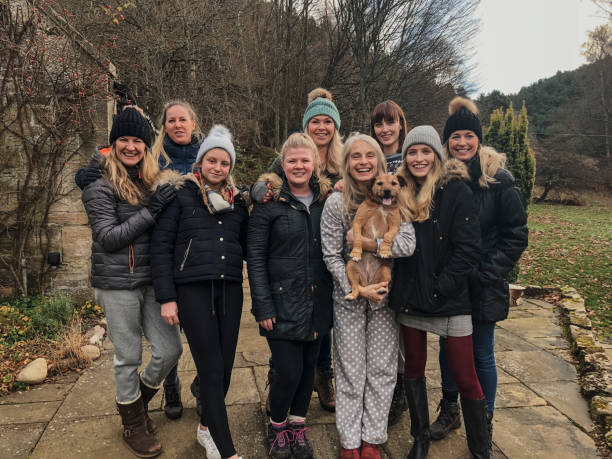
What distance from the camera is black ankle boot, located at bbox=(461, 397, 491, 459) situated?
237cm

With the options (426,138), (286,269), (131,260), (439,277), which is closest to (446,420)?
(439,277)

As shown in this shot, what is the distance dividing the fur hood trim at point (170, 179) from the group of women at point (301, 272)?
0.06ft

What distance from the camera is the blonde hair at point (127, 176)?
243cm

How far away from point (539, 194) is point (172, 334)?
29.5 metres

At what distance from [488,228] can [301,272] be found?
1294mm

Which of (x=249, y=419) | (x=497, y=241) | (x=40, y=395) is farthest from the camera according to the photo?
(x=40, y=395)

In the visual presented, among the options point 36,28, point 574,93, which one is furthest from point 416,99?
point 574,93

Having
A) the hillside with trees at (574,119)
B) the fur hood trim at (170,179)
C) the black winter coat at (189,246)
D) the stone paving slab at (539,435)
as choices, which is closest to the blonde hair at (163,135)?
the fur hood trim at (170,179)

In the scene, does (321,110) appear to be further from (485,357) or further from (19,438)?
(19,438)

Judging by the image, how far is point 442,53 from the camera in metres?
14.4

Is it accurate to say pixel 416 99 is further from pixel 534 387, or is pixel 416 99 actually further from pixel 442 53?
pixel 534 387

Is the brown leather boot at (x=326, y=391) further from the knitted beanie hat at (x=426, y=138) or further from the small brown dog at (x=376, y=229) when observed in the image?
the knitted beanie hat at (x=426, y=138)

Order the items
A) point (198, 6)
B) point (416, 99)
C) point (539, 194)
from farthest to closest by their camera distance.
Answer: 1. point (539, 194)
2. point (416, 99)
3. point (198, 6)

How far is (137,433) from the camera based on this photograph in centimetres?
256
